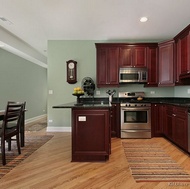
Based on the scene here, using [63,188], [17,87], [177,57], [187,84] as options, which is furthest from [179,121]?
[17,87]

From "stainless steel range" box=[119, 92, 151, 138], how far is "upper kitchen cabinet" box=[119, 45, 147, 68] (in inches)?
43.0

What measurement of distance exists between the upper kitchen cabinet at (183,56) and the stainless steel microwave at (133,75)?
2.72ft

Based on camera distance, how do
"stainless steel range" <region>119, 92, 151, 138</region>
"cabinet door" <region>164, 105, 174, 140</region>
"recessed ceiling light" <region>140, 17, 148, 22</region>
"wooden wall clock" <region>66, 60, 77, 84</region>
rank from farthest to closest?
1. "wooden wall clock" <region>66, 60, 77, 84</region>
2. "stainless steel range" <region>119, 92, 151, 138</region>
3. "cabinet door" <region>164, 105, 174, 140</region>
4. "recessed ceiling light" <region>140, 17, 148, 22</region>

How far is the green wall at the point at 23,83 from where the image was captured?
17.7 feet

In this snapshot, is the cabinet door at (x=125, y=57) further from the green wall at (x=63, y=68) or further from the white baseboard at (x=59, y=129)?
the white baseboard at (x=59, y=129)

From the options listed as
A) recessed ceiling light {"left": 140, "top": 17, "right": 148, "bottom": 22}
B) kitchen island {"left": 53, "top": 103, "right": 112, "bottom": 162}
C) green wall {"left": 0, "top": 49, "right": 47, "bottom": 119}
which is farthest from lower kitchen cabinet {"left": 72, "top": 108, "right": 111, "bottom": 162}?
green wall {"left": 0, "top": 49, "right": 47, "bottom": 119}

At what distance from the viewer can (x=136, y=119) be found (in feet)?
14.4

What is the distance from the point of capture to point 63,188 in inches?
79.0

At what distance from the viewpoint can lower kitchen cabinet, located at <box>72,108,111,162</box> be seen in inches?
110

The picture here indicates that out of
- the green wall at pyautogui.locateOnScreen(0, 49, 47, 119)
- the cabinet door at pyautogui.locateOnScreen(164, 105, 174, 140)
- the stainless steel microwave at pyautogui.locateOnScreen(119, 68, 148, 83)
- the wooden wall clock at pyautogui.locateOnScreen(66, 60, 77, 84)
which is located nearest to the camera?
the cabinet door at pyautogui.locateOnScreen(164, 105, 174, 140)

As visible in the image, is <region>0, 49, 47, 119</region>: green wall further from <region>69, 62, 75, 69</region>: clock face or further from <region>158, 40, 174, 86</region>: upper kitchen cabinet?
<region>158, 40, 174, 86</region>: upper kitchen cabinet

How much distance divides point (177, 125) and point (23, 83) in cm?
546

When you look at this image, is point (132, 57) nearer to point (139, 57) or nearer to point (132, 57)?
point (132, 57)

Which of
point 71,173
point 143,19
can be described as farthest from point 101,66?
point 71,173
